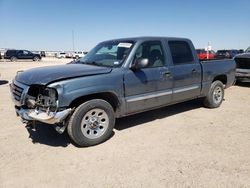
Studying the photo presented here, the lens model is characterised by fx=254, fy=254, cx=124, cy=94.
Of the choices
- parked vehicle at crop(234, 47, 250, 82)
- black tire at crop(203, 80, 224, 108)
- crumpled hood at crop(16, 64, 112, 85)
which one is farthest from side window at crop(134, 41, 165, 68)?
parked vehicle at crop(234, 47, 250, 82)

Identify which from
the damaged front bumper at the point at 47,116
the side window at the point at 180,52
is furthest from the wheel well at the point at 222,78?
the damaged front bumper at the point at 47,116

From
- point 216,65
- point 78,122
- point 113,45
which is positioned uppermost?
point 113,45

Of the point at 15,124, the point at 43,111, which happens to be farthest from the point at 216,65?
the point at 15,124

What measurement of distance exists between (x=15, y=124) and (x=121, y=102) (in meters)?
2.52

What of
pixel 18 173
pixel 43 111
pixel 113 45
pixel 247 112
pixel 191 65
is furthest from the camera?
pixel 247 112

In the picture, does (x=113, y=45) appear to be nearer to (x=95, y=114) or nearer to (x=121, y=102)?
(x=121, y=102)

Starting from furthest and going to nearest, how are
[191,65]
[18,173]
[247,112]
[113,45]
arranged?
[247,112] → [191,65] → [113,45] → [18,173]

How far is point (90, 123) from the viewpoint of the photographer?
4.35 metres

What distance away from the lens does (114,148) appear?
169 inches

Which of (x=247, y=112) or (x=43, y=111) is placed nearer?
(x=43, y=111)

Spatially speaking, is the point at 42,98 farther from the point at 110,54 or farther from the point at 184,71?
the point at 184,71

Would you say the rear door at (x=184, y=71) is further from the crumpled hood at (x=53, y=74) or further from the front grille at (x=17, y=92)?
the front grille at (x=17, y=92)

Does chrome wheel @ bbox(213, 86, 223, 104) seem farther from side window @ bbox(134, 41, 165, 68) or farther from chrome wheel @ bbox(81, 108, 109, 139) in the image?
chrome wheel @ bbox(81, 108, 109, 139)

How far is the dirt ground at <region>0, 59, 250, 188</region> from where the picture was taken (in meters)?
3.31
